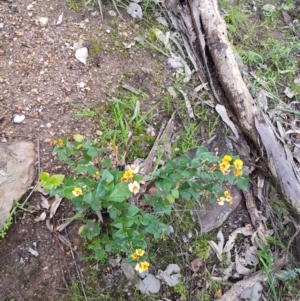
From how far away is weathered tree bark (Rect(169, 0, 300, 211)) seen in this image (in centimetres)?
256

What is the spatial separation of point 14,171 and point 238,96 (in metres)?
1.52

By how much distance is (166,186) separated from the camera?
76.2 inches

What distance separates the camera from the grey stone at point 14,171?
218 cm

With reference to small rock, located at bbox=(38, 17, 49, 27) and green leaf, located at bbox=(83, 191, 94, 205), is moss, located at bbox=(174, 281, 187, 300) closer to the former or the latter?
green leaf, located at bbox=(83, 191, 94, 205)

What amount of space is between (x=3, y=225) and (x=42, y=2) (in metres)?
1.55

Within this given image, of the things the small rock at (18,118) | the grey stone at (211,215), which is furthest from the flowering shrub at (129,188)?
the small rock at (18,118)

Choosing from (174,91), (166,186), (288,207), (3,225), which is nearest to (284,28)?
(174,91)

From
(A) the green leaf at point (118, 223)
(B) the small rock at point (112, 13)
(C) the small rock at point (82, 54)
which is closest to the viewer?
(A) the green leaf at point (118, 223)

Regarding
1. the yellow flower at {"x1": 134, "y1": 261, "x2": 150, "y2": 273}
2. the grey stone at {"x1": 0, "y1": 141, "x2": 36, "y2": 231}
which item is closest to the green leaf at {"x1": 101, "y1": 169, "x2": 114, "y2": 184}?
the yellow flower at {"x1": 134, "y1": 261, "x2": 150, "y2": 273}

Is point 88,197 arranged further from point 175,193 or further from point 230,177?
point 230,177

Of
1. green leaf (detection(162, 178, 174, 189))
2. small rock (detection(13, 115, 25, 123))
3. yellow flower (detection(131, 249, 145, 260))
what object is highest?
green leaf (detection(162, 178, 174, 189))

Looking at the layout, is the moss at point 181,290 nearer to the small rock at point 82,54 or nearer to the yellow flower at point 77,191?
the yellow flower at point 77,191

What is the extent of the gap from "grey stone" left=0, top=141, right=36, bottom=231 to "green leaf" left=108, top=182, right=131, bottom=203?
26.5 inches

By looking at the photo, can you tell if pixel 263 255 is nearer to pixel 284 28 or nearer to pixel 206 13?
pixel 206 13
